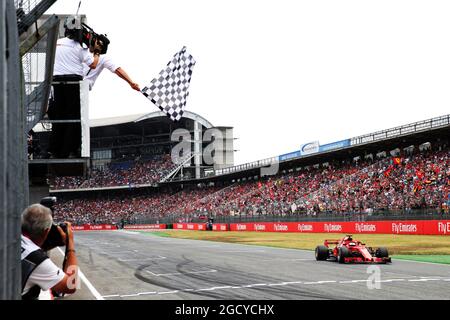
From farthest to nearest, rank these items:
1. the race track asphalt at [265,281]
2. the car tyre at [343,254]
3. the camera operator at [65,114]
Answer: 1. the car tyre at [343,254]
2. the camera operator at [65,114]
3. the race track asphalt at [265,281]

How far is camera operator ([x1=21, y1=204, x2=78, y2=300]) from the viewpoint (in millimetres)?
3398

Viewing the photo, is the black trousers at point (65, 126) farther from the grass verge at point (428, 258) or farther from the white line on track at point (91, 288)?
the grass verge at point (428, 258)

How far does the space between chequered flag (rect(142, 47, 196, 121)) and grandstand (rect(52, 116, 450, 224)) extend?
74.0 ft

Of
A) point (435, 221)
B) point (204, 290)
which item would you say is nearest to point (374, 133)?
point (435, 221)

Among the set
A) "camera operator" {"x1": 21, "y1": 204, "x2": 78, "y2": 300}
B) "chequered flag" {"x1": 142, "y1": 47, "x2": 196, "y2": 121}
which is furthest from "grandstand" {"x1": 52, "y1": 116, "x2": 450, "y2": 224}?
"camera operator" {"x1": 21, "y1": 204, "x2": 78, "y2": 300}

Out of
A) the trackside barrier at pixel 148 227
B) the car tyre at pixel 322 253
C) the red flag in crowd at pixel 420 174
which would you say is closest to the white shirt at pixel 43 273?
the car tyre at pixel 322 253

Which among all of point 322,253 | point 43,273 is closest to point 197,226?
point 322,253

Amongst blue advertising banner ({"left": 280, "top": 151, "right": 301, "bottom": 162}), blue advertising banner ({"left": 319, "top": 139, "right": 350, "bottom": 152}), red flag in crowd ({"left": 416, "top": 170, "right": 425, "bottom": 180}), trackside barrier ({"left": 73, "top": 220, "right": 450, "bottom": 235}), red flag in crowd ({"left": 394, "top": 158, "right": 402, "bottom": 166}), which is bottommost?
trackside barrier ({"left": 73, "top": 220, "right": 450, "bottom": 235})

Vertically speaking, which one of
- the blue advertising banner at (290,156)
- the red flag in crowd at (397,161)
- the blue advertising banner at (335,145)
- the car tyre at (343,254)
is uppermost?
the blue advertising banner at (335,145)

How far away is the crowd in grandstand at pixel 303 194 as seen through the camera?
3203 cm

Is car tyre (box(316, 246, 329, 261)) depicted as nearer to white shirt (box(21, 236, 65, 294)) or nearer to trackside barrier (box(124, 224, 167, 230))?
white shirt (box(21, 236, 65, 294))

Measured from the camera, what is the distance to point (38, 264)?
11.2 ft

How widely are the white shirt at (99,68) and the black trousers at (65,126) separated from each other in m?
4.17

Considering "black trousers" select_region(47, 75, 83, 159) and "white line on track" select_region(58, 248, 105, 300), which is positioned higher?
"black trousers" select_region(47, 75, 83, 159)
